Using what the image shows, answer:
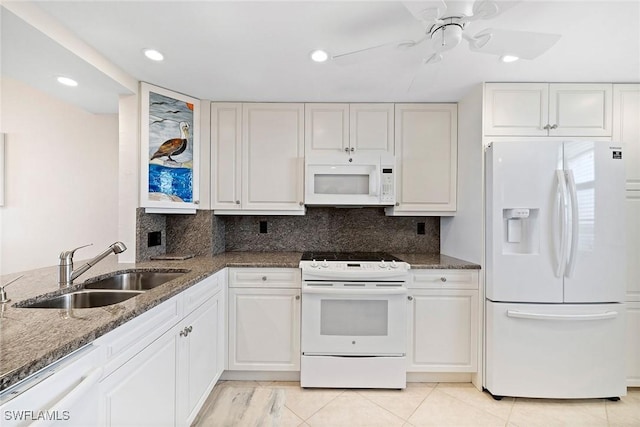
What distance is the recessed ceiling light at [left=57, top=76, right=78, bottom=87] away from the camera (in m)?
1.82

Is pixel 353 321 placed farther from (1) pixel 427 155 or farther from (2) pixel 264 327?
(1) pixel 427 155

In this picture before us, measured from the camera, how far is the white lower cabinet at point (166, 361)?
1.02 meters

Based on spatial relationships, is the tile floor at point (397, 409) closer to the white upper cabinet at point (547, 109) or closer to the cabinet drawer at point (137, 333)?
A: the cabinet drawer at point (137, 333)

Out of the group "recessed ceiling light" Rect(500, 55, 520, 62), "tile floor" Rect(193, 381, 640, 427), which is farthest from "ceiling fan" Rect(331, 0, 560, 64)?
"tile floor" Rect(193, 381, 640, 427)

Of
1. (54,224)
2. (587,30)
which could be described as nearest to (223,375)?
(54,224)

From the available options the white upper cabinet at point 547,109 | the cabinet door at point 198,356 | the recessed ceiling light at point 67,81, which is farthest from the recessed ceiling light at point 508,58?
the recessed ceiling light at point 67,81

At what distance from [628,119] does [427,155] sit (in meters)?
1.35

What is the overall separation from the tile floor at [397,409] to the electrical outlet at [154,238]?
48.4 inches

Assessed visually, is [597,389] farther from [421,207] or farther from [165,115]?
[165,115]

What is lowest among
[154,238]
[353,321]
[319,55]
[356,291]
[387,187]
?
[353,321]

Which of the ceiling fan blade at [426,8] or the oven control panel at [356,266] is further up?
the ceiling fan blade at [426,8]

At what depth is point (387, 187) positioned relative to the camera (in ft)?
7.66

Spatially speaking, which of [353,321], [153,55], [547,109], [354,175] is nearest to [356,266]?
[353,321]

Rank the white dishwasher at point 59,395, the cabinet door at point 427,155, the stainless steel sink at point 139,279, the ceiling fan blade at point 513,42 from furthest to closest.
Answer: the cabinet door at point 427,155, the stainless steel sink at point 139,279, the ceiling fan blade at point 513,42, the white dishwasher at point 59,395
